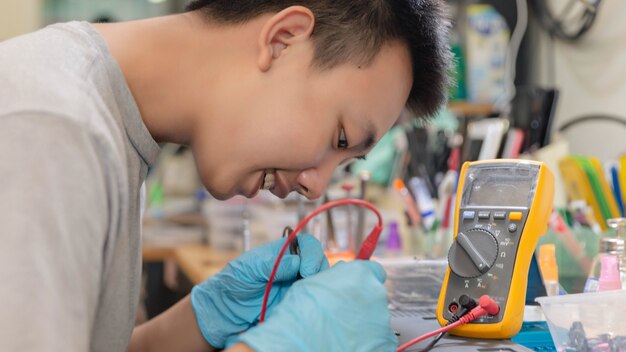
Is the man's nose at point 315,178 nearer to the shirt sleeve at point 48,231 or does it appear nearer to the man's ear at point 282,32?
the man's ear at point 282,32

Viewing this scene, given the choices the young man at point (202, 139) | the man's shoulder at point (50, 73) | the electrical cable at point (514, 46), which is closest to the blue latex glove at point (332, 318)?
the young man at point (202, 139)

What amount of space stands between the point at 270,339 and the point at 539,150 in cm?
106

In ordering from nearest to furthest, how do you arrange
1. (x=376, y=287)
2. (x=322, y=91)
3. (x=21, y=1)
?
1. (x=376, y=287)
2. (x=322, y=91)
3. (x=21, y=1)

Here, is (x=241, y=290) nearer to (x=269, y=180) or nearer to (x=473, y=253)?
Result: (x=269, y=180)

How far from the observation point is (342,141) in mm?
951

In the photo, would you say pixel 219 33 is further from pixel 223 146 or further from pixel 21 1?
pixel 21 1

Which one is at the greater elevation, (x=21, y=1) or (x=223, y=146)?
(x=223, y=146)

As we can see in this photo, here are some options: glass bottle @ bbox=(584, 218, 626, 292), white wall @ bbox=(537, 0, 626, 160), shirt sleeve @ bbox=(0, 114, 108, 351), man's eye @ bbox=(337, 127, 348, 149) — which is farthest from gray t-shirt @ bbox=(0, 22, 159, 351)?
white wall @ bbox=(537, 0, 626, 160)

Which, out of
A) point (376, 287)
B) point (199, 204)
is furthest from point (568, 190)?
point (199, 204)

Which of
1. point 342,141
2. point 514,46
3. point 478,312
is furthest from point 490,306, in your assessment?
point 514,46

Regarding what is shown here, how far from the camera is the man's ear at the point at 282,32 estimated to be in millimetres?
910

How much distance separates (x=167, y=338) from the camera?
3.63ft

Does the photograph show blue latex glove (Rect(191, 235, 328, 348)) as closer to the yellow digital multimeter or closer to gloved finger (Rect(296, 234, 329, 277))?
gloved finger (Rect(296, 234, 329, 277))

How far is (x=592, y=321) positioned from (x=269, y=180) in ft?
1.35
